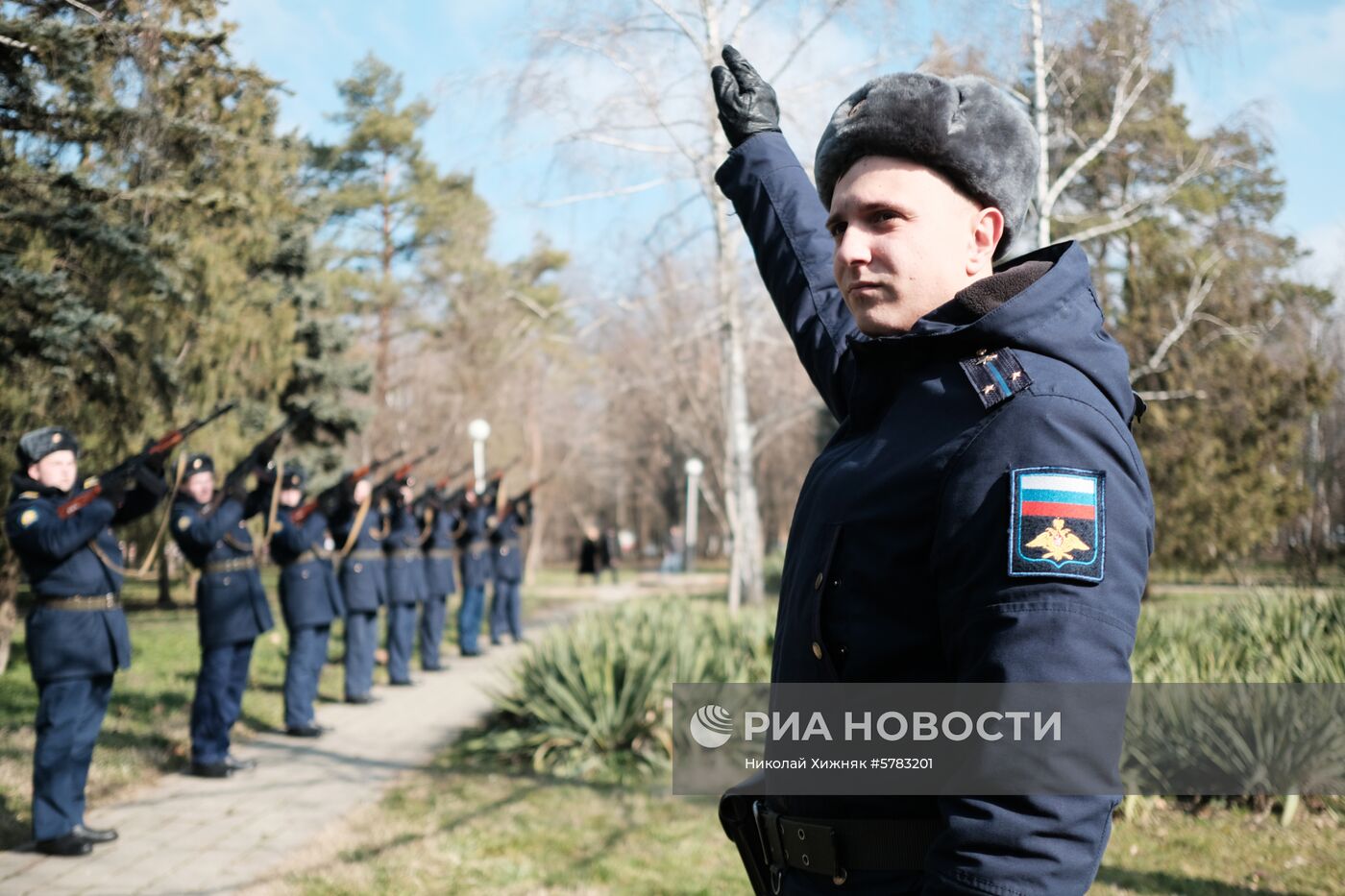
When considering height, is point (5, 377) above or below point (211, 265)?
below

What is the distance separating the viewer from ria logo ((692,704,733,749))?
3972 millimetres

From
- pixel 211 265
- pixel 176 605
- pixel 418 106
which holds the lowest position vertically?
pixel 176 605

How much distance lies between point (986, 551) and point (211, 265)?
14157 mm

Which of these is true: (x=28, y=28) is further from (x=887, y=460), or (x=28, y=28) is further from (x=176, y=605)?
(x=176, y=605)

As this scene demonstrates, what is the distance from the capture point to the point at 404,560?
12094 mm

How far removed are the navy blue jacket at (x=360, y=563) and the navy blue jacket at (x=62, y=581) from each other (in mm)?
4676

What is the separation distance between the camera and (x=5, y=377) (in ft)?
24.8

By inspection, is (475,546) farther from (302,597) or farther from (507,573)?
(302,597)

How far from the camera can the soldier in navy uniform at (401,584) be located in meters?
11.8

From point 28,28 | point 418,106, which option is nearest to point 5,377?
point 28,28

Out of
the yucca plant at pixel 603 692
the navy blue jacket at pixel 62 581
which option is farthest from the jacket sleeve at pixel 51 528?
the yucca plant at pixel 603 692

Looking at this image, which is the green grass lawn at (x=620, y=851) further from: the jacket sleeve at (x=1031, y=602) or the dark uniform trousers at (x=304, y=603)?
the jacket sleeve at (x=1031, y=602)

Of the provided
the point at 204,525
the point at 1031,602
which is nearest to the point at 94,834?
Answer: the point at 204,525

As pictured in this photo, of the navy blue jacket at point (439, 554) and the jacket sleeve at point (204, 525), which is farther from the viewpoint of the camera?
the navy blue jacket at point (439, 554)
